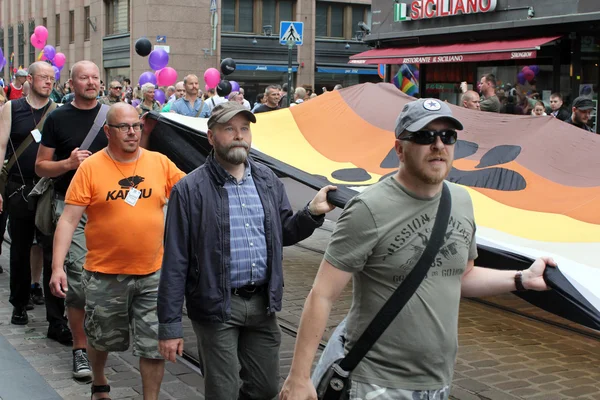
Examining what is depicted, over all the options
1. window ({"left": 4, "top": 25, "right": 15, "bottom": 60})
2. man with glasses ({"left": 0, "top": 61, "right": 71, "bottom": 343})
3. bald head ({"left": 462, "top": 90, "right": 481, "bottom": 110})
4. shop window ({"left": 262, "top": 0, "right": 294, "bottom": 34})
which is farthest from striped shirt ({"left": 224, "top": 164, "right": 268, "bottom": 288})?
window ({"left": 4, "top": 25, "right": 15, "bottom": 60})

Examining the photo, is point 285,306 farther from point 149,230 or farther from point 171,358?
point 171,358

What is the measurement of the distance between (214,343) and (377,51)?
21011mm

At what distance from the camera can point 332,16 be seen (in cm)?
4534

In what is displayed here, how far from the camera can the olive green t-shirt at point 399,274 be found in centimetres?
325

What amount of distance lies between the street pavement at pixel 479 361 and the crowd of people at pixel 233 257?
28 centimetres

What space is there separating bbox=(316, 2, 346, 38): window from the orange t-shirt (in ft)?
132

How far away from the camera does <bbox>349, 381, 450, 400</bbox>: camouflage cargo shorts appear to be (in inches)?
129

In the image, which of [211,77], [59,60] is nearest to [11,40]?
[59,60]

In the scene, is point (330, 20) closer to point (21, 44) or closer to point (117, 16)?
point (117, 16)

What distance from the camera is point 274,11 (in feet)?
144

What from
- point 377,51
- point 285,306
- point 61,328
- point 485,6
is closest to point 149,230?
point 61,328

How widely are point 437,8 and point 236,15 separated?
72.5 ft

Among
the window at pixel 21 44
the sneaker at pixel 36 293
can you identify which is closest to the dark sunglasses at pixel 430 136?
the sneaker at pixel 36 293

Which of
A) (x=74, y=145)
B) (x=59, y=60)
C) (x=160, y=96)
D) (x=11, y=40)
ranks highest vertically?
(x=11, y=40)
